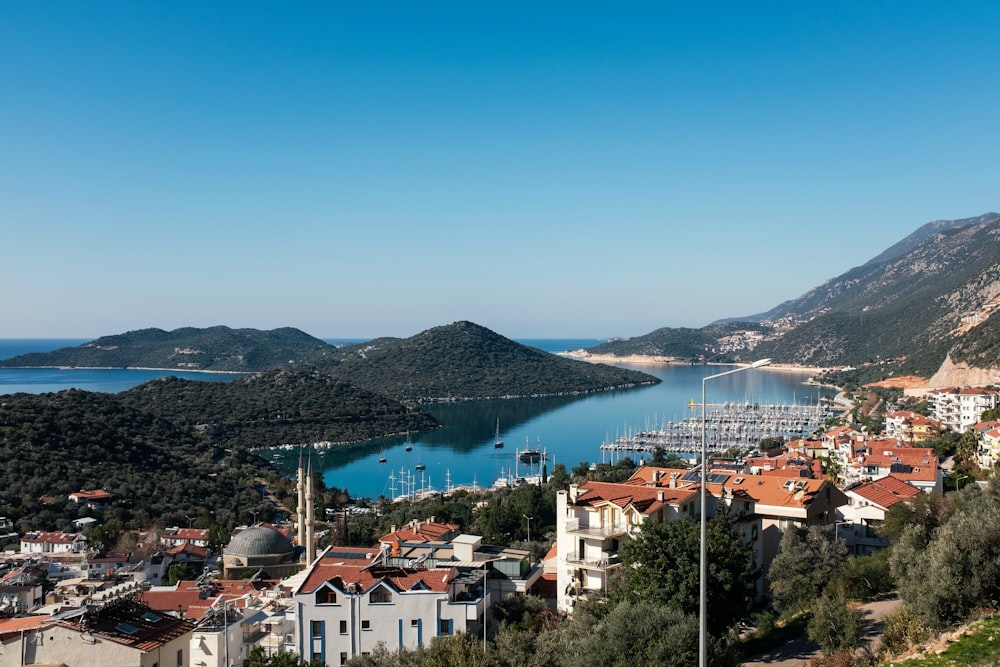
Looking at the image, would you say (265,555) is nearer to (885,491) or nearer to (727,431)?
(885,491)

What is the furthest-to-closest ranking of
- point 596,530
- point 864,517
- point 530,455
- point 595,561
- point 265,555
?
point 530,455 < point 265,555 < point 864,517 < point 596,530 < point 595,561

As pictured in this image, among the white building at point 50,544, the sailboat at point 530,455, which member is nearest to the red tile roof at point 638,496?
the white building at point 50,544

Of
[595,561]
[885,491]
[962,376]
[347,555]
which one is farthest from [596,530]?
[962,376]

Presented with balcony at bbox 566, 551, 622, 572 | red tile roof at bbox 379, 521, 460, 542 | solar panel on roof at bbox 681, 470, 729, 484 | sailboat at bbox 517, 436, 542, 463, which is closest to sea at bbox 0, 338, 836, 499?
sailboat at bbox 517, 436, 542, 463

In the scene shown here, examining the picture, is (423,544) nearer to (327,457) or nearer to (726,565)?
(726,565)

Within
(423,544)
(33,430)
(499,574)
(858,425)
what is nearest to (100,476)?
(33,430)

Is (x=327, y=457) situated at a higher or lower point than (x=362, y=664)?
lower

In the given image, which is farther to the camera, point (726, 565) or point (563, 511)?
point (563, 511)
